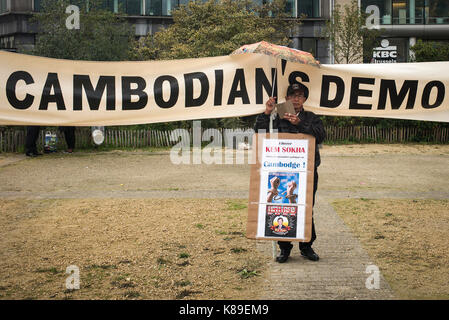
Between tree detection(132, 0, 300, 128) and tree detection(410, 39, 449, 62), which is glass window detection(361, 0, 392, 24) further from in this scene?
tree detection(410, 39, 449, 62)

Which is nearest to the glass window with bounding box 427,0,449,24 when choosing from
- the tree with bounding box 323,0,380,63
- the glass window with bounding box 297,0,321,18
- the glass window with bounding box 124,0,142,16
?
the glass window with bounding box 297,0,321,18

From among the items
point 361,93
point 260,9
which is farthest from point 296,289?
point 260,9

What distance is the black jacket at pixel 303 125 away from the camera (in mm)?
5672

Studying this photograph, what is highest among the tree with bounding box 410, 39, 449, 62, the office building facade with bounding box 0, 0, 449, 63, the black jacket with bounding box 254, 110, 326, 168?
the office building facade with bounding box 0, 0, 449, 63

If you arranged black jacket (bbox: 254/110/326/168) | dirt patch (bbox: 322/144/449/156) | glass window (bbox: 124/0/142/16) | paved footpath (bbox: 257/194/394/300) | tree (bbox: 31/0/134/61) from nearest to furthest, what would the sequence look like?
paved footpath (bbox: 257/194/394/300) < black jacket (bbox: 254/110/326/168) < dirt patch (bbox: 322/144/449/156) < tree (bbox: 31/0/134/61) < glass window (bbox: 124/0/142/16)

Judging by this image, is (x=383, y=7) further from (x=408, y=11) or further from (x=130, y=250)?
(x=130, y=250)

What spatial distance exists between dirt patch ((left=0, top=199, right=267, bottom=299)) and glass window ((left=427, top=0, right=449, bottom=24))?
42.4 meters

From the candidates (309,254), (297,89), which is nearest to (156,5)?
(297,89)

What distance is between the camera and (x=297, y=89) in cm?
559

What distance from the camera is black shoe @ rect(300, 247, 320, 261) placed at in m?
6.10

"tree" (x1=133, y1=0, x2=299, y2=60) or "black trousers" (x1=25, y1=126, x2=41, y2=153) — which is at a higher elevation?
"tree" (x1=133, y1=0, x2=299, y2=60)

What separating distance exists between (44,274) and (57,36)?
589 inches

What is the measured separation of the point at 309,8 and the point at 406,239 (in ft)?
131

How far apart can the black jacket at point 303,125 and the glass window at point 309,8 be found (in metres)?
39.8
